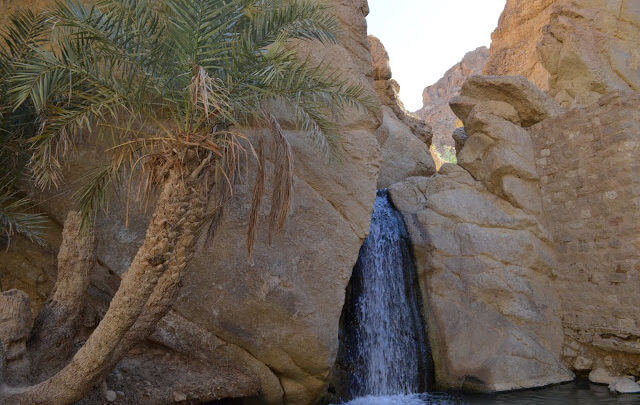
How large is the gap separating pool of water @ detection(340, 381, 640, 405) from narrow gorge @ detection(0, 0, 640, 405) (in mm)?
78

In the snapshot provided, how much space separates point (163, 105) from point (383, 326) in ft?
19.6

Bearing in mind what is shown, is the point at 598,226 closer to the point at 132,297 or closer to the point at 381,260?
the point at 381,260

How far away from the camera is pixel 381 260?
10008 mm

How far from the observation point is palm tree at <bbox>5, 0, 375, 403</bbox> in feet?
16.4

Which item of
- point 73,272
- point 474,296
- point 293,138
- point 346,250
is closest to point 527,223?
point 474,296

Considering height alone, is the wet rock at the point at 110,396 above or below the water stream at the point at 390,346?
below

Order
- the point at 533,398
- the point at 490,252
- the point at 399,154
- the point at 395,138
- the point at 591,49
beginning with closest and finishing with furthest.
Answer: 1. the point at 533,398
2. the point at 490,252
3. the point at 591,49
4. the point at 399,154
5. the point at 395,138

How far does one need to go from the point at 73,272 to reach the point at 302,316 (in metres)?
3.13

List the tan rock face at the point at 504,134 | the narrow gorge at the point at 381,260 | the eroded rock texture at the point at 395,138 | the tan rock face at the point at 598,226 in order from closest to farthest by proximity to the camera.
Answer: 1. the narrow gorge at the point at 381,260
2. the tan rock face at the point at 598,226
3. the tan rock face at the point at 504,134
4. the eroded rock texture at the point at 395,138

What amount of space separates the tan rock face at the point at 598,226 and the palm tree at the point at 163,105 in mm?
6103

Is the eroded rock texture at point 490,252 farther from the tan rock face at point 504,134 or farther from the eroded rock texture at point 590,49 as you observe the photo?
the eroded rock texture at point 590,49

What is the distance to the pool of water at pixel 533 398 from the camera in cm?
766

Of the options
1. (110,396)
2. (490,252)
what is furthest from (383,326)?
(110,396)

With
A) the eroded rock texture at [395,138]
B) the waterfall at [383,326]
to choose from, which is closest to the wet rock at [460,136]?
the eroded rock texture at [395,138]
